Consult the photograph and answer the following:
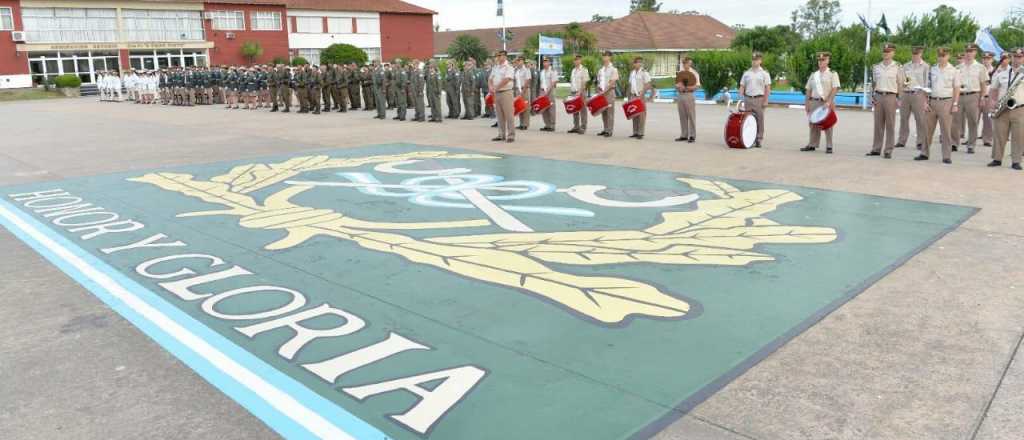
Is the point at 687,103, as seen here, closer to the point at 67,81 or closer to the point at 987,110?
the point at 987,110

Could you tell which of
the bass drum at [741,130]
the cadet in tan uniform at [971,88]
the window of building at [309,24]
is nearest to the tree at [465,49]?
the window of building at [309,24]

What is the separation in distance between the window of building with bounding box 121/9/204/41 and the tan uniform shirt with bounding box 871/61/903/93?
51.9m

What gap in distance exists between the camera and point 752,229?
721 centimetres

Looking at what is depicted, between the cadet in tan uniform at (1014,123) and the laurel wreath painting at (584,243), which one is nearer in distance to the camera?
the laurel wreath painting at (584,243)

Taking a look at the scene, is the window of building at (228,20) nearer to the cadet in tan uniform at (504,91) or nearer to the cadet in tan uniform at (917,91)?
the cadet in tan uniform at (504,91)

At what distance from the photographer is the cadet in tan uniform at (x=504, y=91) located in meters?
14.7

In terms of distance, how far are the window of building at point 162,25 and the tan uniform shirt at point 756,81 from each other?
4972cm

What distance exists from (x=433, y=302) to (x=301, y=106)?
68.9 feet

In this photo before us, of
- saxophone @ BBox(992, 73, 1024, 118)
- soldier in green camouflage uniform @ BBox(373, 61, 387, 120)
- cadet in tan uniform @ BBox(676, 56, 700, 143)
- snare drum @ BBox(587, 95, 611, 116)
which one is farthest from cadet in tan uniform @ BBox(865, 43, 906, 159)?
soldier in green camouflage uniform @ BBox(373, 61, 387, 120)

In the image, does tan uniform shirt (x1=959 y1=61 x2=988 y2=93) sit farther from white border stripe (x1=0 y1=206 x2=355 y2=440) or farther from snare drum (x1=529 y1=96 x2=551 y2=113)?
white border stripe (x1=0 y1=206 x2=355 y2=440)

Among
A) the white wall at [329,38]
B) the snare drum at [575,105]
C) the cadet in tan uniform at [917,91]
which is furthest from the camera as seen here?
the white wall at [329,38]

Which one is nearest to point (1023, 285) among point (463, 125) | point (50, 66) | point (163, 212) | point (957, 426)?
point (957, 426)

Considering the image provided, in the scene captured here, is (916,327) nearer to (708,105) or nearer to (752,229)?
(752,229)

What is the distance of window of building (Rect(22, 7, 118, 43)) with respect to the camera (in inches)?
1886
